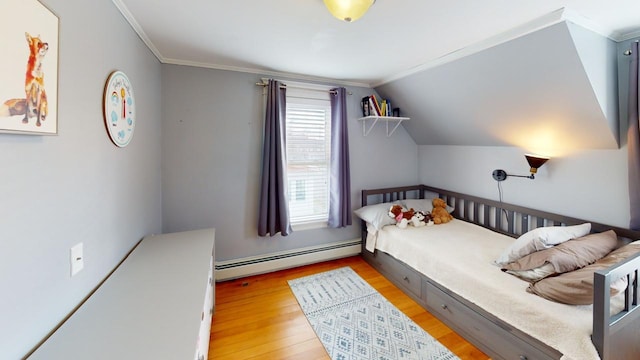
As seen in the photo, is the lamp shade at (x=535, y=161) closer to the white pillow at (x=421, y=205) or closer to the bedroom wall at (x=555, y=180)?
the bedroom wall at (x=555, y=180)

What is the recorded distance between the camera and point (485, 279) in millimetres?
1875

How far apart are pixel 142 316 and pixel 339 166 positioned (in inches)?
94.1

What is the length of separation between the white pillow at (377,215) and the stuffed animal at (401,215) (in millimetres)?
48

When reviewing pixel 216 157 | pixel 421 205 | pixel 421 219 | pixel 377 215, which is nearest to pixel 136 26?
pixel 216 157

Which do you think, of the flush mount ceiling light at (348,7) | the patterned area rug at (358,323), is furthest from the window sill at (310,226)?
the flush mount ceiling light at (348,7)

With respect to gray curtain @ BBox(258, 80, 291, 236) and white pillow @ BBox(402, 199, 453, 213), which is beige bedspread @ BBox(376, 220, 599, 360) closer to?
white pillow @ BBox(402, 199, 453, 213)

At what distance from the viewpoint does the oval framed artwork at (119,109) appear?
1.44m

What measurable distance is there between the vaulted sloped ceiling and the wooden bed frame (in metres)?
0.68

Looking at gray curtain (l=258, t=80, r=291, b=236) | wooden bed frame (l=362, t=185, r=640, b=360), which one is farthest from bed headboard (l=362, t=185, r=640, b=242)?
gray curtain (l=258, t=80, r=291, b=236)

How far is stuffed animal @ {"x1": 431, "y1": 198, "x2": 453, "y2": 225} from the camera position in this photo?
10.3 ft

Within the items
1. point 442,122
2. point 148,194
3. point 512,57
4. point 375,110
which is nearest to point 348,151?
point 375,110

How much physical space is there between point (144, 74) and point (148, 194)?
952mm

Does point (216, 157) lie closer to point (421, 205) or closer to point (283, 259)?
point (283, 259)

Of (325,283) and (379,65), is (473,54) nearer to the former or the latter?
(379,65)
